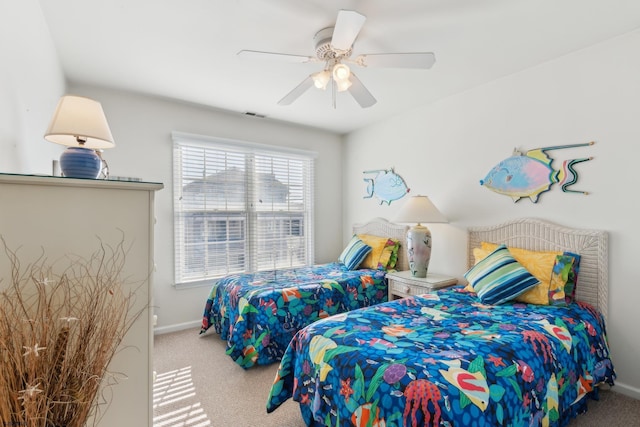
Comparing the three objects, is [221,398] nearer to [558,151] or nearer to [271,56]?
[271,56]

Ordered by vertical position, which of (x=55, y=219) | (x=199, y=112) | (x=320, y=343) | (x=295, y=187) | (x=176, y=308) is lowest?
(x=176, y=308)

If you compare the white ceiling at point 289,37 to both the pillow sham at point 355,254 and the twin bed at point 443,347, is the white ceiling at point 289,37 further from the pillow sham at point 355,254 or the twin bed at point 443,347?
the pillow sham at point 355,254

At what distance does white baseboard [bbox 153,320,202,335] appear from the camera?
3266mm

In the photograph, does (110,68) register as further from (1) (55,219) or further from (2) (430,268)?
(2) (430,268)

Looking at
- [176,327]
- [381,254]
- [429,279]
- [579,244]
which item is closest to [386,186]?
[381,254]

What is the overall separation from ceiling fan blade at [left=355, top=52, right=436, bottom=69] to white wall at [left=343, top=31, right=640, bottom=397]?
4.32 ft

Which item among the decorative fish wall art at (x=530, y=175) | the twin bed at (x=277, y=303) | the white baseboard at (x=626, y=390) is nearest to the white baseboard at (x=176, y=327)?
the twin bed at (x=277, y=303)

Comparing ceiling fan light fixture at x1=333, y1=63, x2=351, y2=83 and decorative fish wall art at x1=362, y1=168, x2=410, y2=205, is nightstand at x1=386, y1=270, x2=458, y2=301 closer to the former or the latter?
decorative fish wall art at x1=362, y1=168, x2=410, y2=205

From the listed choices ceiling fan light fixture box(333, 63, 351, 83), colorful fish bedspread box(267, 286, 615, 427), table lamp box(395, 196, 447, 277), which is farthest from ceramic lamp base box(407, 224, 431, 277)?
ceiling fan light fixture box(333, 63, 351, 83)

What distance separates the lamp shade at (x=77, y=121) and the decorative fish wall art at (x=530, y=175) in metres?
3.07

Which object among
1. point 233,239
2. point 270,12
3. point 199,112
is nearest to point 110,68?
point 199,112

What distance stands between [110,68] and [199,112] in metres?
1.03

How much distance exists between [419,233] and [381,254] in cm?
67

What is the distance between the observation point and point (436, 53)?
2359 millimetres
